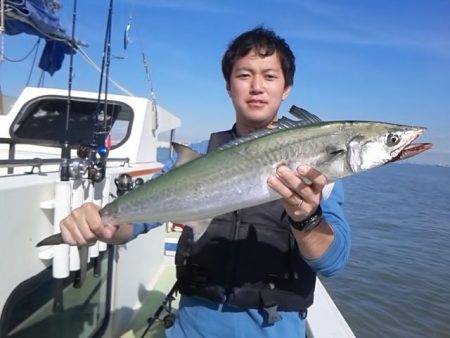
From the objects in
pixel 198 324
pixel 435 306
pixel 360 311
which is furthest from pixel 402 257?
pixel 198 324

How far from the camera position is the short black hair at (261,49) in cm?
264

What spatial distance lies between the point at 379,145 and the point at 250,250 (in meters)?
0.98

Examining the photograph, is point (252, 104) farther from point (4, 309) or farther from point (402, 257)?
point (402, 257)

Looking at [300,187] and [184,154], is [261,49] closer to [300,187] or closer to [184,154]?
[184,154]

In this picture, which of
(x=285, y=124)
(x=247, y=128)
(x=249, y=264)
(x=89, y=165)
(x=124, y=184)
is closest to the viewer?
(x=285, y=124)

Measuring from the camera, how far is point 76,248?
2.81 metres

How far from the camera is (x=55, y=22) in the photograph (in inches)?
250

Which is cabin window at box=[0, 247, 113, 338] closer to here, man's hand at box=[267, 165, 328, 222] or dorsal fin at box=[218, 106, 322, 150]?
dorsal fin at box=[218, 106, 322, 150]

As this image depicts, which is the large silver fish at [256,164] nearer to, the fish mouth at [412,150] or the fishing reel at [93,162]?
the fish mouth at [412,150]

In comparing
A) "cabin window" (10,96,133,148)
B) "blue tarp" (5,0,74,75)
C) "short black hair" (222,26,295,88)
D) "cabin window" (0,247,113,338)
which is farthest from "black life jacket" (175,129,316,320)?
"blue tarp" (5,0,74,75)

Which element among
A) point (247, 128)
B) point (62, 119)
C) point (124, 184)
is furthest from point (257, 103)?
point (62, 119)

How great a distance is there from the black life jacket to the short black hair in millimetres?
869

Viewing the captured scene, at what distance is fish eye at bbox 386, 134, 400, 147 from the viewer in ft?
7.22

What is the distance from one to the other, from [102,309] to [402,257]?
42.3 ft
